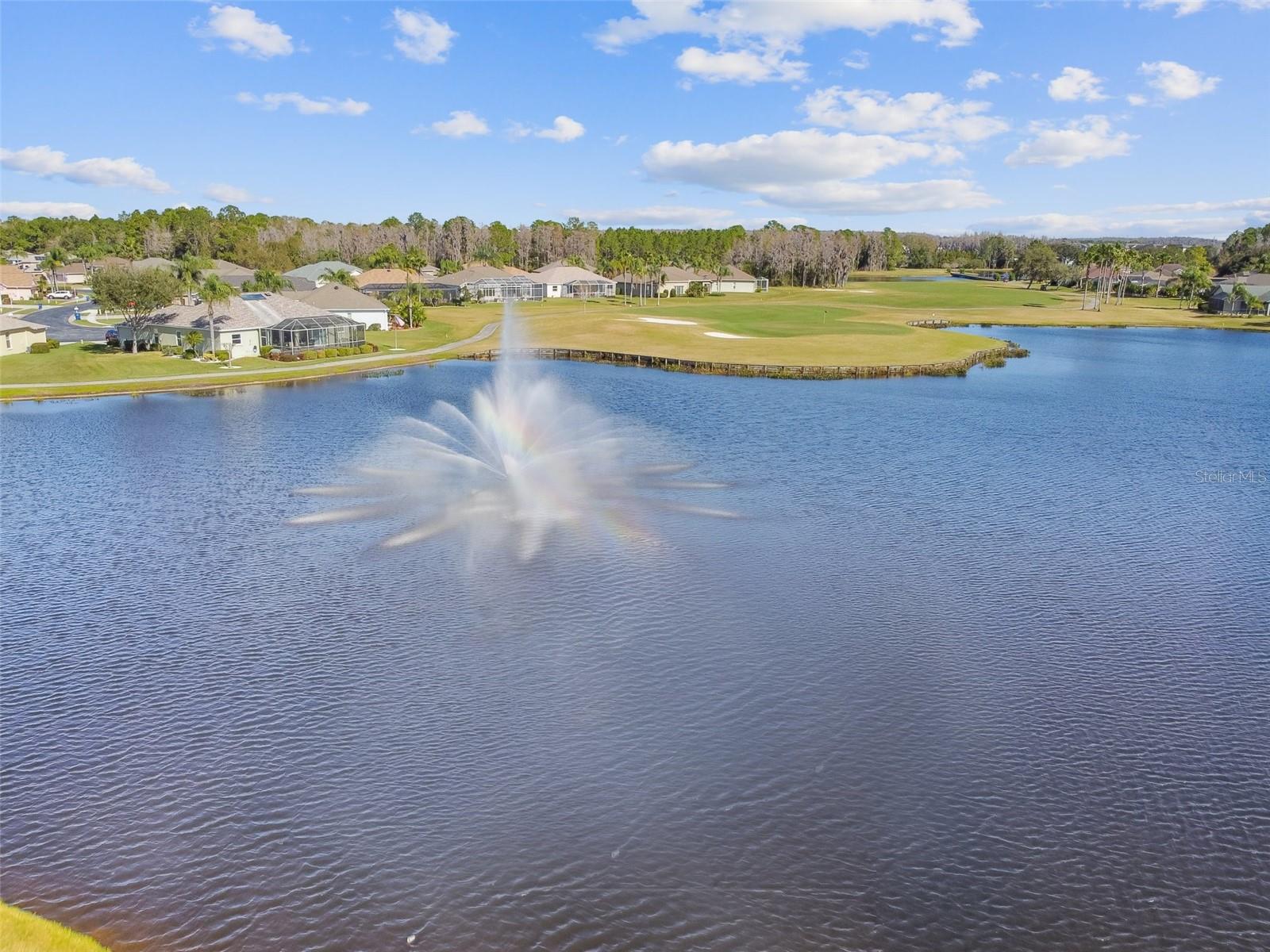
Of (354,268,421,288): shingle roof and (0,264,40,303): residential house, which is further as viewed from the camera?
(354,268,421,288): shingle roof

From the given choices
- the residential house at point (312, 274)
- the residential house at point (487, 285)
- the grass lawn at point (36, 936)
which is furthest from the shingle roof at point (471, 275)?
the grass lawn at point (36, 936)

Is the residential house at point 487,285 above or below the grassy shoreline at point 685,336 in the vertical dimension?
above

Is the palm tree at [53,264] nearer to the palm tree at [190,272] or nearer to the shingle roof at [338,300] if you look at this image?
the shingle roof at [338,300]

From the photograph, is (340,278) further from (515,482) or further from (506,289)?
(515,482)

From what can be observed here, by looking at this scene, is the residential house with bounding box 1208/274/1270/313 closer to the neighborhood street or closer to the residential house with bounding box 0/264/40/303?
the neighborhood street

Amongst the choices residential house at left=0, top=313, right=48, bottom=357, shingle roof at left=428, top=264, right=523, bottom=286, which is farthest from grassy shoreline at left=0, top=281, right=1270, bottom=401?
shingle roof at left=428, top=264, right=523, bottom=286

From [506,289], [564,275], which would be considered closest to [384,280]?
[506,289]

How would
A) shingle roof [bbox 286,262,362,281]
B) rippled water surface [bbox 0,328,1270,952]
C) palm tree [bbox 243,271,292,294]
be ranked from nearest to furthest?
rippled water surface [bbox 0,328,1270,952], palm tree [bbox 243,271,292,294], shingle roof [bbox 286,262,362,281]
